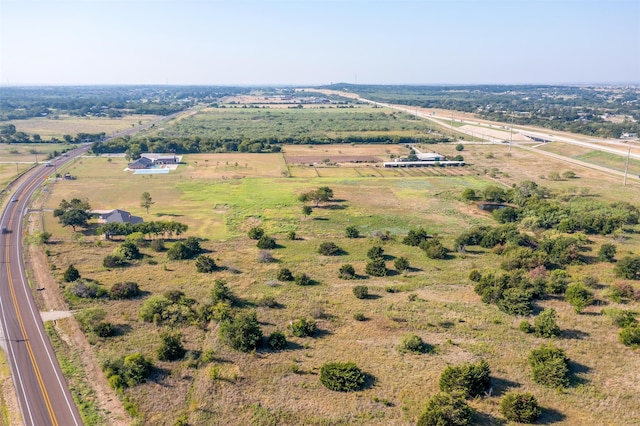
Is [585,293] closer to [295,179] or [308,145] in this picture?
[295,179]

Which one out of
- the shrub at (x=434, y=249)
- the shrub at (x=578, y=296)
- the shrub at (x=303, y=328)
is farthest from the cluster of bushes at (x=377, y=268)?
the shrub at (x=578, y=296)

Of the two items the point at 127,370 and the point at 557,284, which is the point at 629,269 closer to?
the point at 557,284

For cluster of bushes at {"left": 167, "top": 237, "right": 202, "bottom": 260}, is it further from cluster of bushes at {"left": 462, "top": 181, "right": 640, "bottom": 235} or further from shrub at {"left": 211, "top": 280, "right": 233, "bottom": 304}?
cluster of bushes at {"left": 462, "top": 181, "right": 640, "bottom": 235}

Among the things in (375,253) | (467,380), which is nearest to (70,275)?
(375,253)

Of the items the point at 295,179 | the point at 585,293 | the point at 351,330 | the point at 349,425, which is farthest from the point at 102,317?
the point at 295,179

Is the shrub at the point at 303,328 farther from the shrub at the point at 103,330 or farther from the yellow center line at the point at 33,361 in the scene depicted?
the yellow center line at the point at 33,361

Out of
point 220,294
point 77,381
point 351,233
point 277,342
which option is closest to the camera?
point 77,381

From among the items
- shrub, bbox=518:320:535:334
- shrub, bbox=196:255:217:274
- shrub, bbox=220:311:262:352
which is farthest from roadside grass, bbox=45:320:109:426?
shrub, bbox=518:320:535:334
